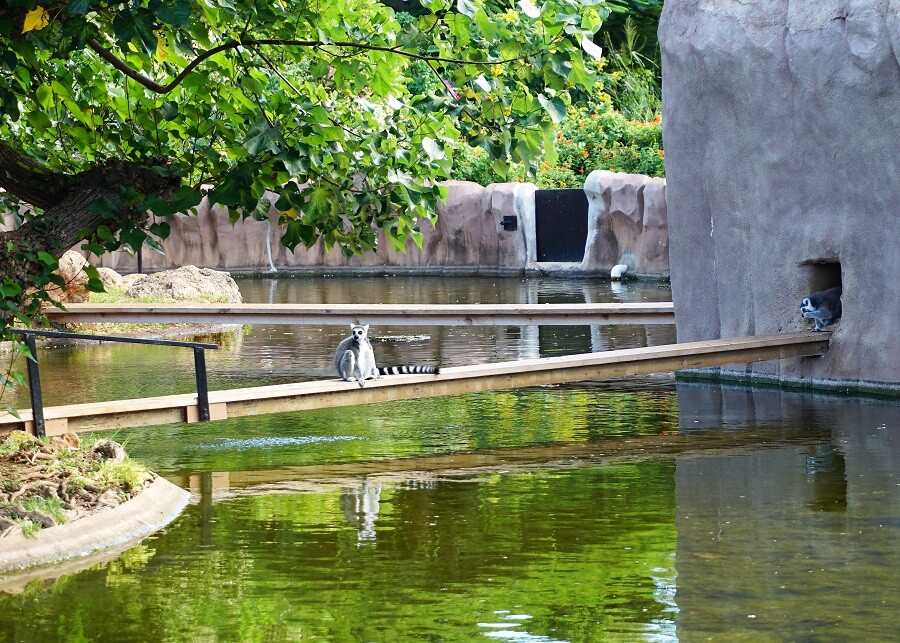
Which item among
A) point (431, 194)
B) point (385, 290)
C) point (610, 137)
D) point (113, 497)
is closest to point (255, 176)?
point (431, 194)

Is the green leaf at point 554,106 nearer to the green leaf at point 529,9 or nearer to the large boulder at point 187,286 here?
the green leaf at point 529,9

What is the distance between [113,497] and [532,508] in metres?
2.13

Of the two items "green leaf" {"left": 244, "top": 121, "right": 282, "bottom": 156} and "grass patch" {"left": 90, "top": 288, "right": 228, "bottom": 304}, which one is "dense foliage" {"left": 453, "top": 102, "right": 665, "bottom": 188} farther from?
"green leaf" {"left": 244, "top": 121, "right": 282, "bottom": 156}

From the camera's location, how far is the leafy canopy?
561 centimetres

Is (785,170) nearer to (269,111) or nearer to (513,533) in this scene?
(513,533)

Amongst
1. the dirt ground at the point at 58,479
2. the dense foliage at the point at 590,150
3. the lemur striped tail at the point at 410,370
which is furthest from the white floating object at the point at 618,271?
the dirt ground at the point at 58,479

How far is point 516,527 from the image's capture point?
6.56 m

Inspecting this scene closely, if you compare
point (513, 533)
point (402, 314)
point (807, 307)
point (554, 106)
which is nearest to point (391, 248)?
point (402, 314)

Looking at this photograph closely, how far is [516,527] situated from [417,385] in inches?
95.0

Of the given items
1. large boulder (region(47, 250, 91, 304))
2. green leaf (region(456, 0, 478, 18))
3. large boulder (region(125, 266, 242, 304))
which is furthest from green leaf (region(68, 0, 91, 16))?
large boulder (region(125, 266, 242, 304))

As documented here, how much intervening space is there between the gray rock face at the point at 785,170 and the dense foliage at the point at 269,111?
171 inches

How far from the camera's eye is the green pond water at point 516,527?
504 cm

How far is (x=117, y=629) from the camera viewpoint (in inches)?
196

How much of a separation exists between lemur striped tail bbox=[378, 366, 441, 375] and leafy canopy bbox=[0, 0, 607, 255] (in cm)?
222
